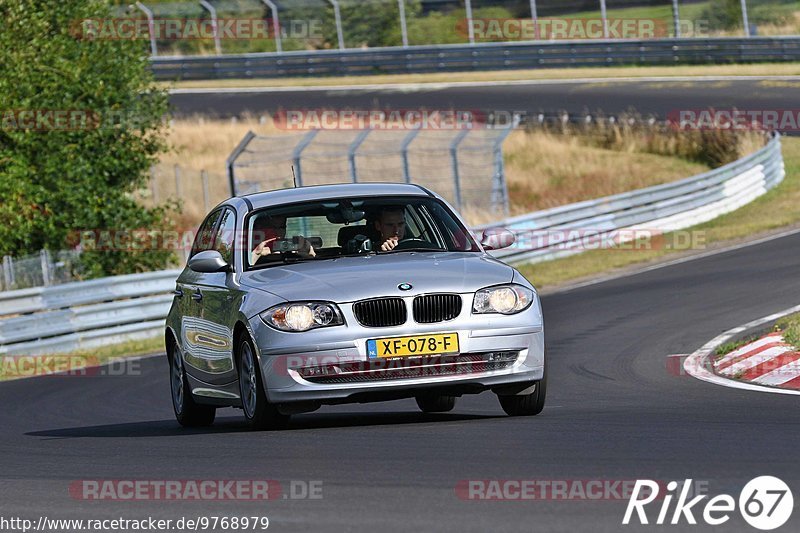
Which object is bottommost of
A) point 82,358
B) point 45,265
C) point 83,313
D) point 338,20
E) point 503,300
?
point 82,358

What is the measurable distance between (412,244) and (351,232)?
0.42 metres

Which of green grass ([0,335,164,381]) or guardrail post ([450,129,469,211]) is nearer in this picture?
green grass ([0,335,164,381])

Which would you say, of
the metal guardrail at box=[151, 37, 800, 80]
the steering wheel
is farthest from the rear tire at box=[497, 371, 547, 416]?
the metal guardrail at box=[151, 37, 800, 80]

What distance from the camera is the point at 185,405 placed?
1116 cm

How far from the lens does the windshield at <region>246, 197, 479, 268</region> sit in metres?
10.0

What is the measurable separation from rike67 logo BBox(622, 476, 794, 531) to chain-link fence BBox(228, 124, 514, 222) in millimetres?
20164

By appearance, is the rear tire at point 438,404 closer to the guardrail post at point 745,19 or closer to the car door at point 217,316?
the car door at point 217,316

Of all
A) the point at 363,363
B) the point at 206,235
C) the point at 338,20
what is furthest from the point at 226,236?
the point at 338,20

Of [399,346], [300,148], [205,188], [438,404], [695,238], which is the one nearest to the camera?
[399,346]

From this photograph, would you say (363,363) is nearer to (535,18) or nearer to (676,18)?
(676,18)

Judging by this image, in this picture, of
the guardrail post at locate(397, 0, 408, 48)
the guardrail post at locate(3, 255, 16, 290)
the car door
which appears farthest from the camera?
the guardrail post at locate(397, 0, 408, 48)

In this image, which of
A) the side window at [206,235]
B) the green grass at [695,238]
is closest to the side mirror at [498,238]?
the side window at [206,235]

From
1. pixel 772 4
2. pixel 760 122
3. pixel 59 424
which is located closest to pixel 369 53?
pixel 772 4

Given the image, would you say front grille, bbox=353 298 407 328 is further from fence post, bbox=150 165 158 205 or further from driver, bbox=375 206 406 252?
fence post, bbox=150 165 158 205
